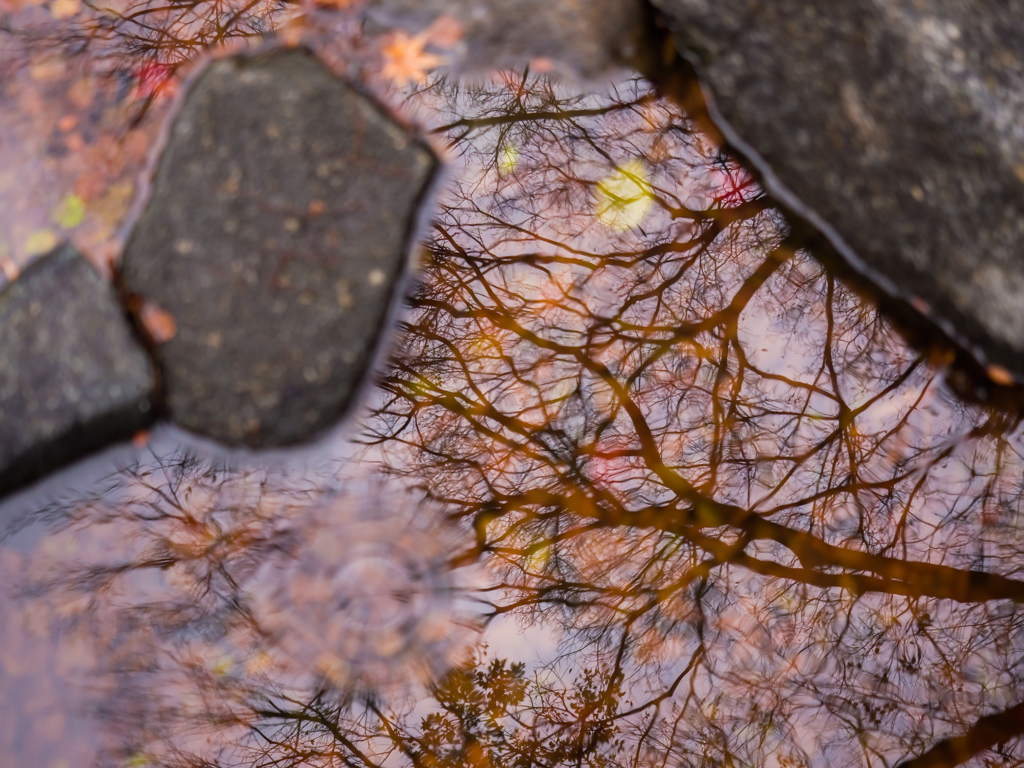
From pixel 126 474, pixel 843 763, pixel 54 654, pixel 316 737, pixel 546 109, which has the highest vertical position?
pixel 546 109

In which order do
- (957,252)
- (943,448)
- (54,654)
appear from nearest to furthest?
(54,654) → (957,252) → (943,448)

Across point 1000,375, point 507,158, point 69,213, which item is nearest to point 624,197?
point 507,158

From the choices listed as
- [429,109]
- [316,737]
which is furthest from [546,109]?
[316,737]

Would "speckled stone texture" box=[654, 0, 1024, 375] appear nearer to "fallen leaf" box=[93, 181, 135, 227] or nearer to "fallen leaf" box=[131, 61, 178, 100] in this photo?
"fallen leaf" box=[131, 61, 178, 100]

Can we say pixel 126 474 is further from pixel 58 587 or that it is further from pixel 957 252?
pixel 957 252

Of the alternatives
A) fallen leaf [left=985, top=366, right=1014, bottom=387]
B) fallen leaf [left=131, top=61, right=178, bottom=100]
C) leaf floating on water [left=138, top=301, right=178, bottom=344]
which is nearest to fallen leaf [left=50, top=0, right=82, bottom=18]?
fallen leaf [left=131, top=61, right=178, bottom=100]

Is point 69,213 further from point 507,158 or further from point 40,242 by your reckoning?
point 507,158
